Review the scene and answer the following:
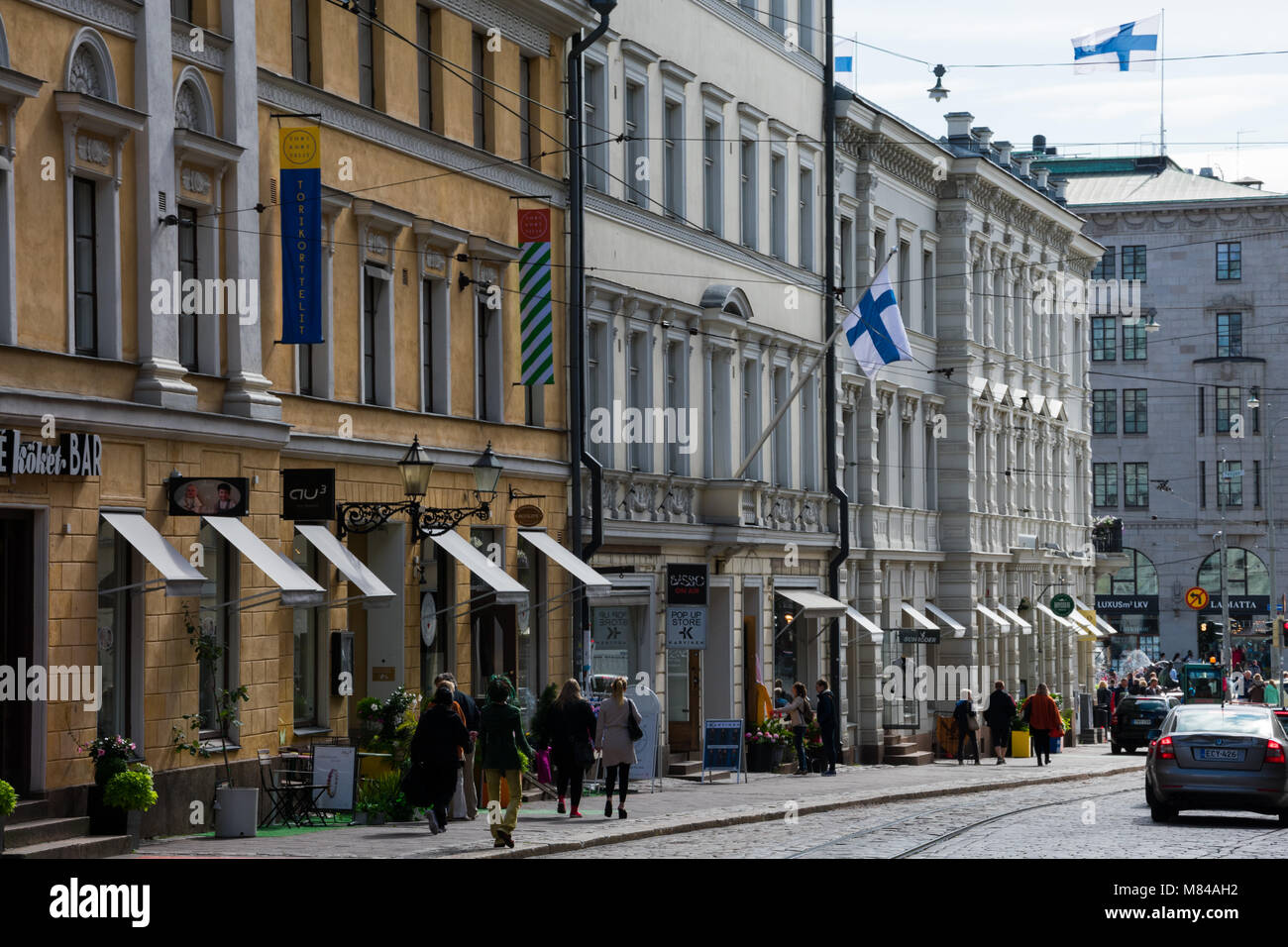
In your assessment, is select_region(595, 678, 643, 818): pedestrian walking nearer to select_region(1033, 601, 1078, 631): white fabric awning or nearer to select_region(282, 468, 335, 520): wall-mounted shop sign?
select_region(282, 468, 335, 520): wall-mounted shop sign

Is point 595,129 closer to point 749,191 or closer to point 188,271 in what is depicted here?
point 749,191

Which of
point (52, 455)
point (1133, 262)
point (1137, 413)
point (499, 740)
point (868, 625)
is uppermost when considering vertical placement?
point (1133, 262)

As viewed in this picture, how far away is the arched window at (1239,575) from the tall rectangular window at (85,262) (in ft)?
285

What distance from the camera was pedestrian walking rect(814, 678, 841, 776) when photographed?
39938mm

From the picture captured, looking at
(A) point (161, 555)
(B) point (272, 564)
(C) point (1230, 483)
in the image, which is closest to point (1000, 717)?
(B) point (272, 564)

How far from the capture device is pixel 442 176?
29.7 metres

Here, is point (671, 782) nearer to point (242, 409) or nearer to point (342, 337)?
point (342, 337)

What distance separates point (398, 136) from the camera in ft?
93.3

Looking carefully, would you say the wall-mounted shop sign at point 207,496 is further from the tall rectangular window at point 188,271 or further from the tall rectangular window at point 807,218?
the tall rectangular window at point 807,218

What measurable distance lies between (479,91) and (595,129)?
14.2 ft

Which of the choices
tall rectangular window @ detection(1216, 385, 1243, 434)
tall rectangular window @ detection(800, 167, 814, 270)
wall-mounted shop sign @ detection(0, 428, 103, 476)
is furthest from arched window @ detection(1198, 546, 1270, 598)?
wall-mounted shop sign @ detection(0, 428, 103, 476)

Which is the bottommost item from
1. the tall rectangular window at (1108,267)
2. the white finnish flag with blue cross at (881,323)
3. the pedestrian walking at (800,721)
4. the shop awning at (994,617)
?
the pedestrian walking at (800,721)

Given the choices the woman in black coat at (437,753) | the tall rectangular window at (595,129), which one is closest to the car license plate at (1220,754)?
the woman in black coat at (437,753)

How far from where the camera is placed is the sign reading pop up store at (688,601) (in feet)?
108
